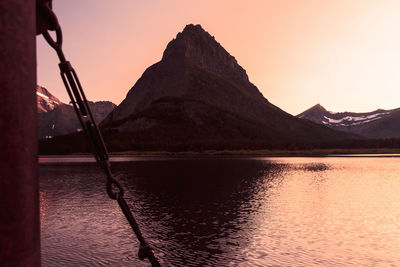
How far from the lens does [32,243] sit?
10.5 feet

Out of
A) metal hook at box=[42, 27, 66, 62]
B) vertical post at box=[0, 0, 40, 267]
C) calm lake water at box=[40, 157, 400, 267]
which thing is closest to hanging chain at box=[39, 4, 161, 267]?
metal hook at box=[42, 27, 66, 62]

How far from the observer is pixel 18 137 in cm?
306

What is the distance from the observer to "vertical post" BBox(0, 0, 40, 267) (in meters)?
2.95

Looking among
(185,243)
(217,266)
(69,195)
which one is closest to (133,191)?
(69,195)

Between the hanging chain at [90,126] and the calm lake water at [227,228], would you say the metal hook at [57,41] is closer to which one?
the hanging chain at [90,126]

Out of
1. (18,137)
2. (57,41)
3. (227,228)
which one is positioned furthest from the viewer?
(227,228)

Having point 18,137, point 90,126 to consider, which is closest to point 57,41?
point 90,126

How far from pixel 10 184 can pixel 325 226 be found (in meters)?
Result: 33.8

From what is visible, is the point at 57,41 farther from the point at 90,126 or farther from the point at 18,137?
the point at 18,137

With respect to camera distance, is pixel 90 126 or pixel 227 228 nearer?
pixel 90 126

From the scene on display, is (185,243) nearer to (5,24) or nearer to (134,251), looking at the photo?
(134,251)

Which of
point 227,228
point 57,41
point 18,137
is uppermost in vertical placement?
point 57,41

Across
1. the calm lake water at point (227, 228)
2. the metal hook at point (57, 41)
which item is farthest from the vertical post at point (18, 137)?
the calm lake water at point (227, 228)

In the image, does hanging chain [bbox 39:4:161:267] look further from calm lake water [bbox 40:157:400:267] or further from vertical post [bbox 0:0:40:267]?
calm lake water [bbox 40:157:400:267]
